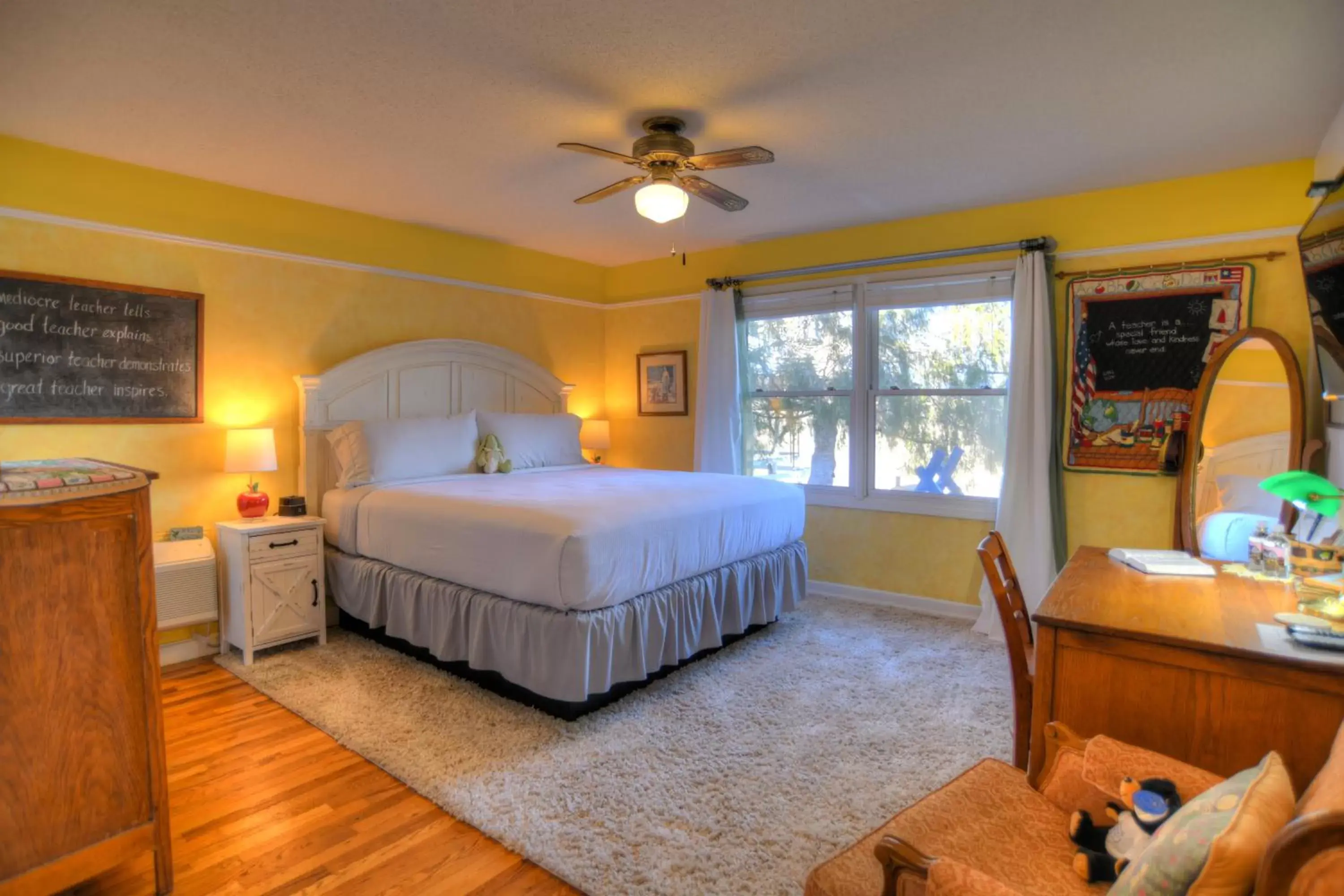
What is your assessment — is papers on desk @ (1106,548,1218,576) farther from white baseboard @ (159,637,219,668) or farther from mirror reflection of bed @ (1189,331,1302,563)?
white baseboard @ (159,637,219,668)

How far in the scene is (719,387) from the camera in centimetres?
496

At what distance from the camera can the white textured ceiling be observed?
2031mm

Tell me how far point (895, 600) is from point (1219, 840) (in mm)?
3620

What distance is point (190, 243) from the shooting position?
11.5 ft

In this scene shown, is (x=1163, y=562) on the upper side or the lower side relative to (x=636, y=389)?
lower

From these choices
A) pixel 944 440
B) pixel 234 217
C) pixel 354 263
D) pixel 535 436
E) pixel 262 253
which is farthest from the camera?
pixel 535 436

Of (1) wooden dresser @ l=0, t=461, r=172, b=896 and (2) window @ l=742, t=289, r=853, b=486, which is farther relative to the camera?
(2) window @ l=742, t=289, r=853, b=486

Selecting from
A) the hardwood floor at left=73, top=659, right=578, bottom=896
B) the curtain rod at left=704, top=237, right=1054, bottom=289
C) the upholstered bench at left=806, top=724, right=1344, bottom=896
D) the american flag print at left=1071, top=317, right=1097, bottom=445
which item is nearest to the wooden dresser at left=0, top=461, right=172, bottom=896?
the hardwood floor at left=73, top=659, right=578, bottom=896

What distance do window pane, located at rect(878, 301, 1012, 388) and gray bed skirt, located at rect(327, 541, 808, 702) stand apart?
141 centimetres

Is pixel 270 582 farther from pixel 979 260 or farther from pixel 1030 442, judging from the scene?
pixel 979 260

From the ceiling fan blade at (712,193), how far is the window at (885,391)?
166 centimetres

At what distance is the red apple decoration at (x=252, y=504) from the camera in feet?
11.7

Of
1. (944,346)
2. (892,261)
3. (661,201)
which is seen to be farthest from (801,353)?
(661,201)

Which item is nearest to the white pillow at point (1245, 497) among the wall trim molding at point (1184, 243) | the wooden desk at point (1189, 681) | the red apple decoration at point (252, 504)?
the wall trim molding at point (1184, 243)
